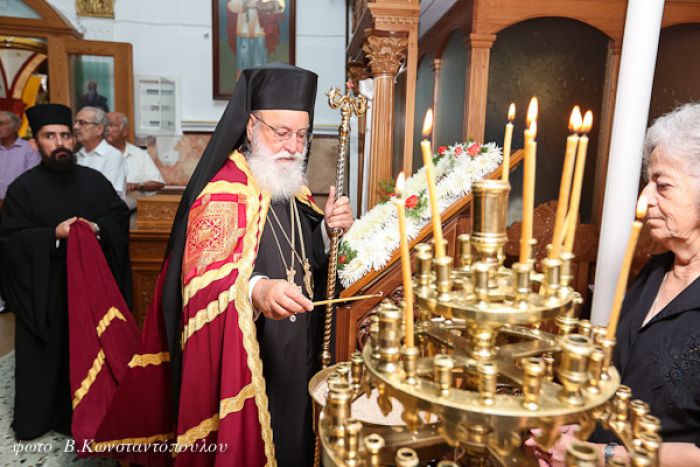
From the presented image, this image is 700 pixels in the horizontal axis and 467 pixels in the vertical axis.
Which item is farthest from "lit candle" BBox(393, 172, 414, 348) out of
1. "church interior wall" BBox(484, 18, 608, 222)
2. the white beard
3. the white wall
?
the white wall

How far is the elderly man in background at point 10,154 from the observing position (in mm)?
6547

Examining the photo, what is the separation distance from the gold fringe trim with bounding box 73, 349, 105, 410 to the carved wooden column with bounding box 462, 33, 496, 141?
118 inches

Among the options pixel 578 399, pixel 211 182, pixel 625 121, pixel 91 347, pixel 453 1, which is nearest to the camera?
pixel 578 399

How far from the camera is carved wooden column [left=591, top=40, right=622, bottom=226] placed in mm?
3648

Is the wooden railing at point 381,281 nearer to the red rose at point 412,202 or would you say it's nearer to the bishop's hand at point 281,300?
the red rose at point 412,202

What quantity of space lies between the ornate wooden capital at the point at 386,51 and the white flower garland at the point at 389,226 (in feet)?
6.27

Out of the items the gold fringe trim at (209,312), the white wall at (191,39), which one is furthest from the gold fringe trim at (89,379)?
the white wall at (191,39)

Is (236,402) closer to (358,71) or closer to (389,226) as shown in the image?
(389,226)

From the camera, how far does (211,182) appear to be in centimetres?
221

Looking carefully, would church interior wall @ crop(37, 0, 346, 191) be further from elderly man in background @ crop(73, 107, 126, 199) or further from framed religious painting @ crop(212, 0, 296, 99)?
elderly man in background @ crop(73, 107, 126, 199)

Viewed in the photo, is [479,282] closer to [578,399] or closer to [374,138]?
[578,399]

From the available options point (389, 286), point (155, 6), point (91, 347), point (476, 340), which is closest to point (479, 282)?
point (476, 340)

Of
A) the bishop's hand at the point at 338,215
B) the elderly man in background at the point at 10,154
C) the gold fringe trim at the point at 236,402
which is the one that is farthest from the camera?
the elderly man in background at the point at 10,154

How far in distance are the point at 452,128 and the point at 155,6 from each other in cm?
614
